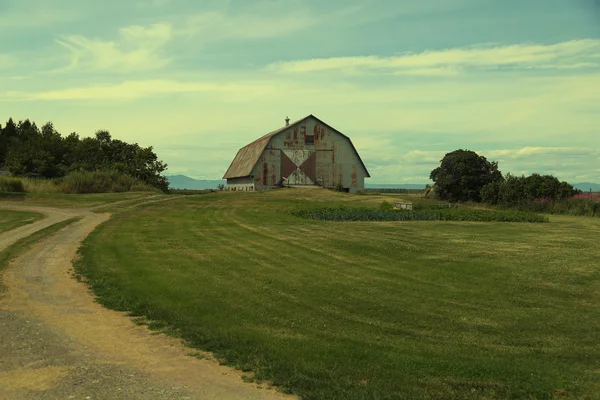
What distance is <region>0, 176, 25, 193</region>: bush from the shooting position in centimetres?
4088

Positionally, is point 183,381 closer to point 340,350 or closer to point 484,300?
point 340,350

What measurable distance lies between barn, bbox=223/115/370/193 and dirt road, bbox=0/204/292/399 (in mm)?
44268

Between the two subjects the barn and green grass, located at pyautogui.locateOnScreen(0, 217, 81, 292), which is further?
the barn

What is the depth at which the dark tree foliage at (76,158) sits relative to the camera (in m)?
61.3

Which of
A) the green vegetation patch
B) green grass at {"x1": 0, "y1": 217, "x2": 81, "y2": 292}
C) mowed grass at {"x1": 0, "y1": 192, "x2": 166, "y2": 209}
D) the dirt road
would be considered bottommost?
the dirt road

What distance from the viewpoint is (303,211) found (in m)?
31.7

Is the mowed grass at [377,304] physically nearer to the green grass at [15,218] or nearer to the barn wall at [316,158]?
the green grass at [15,218]

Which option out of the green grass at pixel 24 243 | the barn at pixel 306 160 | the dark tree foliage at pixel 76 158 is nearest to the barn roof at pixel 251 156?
the barn at pixel 306 160

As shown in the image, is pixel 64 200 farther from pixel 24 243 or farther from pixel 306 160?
pixel 306 160

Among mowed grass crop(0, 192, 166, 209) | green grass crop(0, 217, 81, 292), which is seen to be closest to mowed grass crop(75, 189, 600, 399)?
green grass crop(0, 217, 81, 292)

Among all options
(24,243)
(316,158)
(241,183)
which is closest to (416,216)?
(24,243)

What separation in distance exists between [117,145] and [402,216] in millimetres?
50029

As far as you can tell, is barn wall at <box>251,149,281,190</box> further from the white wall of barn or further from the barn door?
the barn door

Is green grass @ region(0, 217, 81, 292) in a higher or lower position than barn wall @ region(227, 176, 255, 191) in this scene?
lower
